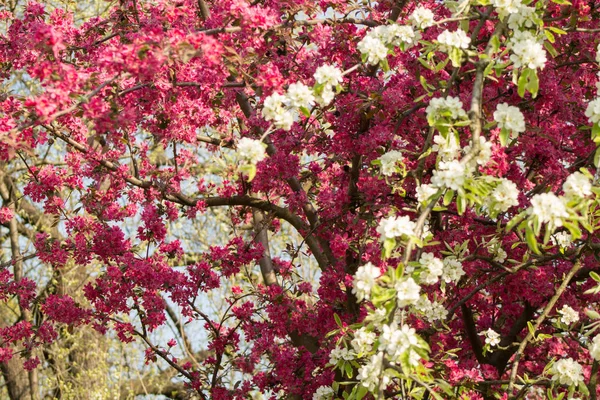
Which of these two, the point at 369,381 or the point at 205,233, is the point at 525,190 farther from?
the point at 205,233

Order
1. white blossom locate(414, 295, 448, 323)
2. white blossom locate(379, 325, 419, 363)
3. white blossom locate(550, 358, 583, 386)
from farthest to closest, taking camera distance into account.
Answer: white blossom locate(414, 295, 448, 323) → white blossom locate(550, 358, 583, 386) → white blossom locate(379, 325, 419, 363)

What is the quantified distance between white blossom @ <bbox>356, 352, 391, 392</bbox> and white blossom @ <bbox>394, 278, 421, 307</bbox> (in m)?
0.23

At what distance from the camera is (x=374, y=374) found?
3295 mm

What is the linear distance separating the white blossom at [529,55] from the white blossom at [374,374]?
1.44m

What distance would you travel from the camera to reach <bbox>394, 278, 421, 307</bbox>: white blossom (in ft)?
10.4

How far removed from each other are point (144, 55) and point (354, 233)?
219cm

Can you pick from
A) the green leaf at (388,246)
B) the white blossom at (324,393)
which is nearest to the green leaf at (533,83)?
the green leaf at (388,246)

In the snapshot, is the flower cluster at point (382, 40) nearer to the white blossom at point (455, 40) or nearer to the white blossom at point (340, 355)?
the white blossom at point (455, 40)

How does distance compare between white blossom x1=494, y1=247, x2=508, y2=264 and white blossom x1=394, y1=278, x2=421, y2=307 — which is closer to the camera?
white blossom x1=394, y1=278, x2=421, y2=307

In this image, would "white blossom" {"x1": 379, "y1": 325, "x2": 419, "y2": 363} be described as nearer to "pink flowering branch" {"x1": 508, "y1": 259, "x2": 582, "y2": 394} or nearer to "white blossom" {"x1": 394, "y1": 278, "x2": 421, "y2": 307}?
"white blossom" {"x1": 394, "y1": 278, "x2": 421, "y2": 307}

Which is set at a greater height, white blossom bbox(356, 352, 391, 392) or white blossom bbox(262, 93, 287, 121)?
white blossom bbox(262, 93, 287, 121)

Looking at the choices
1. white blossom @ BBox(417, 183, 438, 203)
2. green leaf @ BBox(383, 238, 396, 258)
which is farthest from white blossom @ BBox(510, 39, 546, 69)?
green leaf @ BBox(383, 238, 396, 258)

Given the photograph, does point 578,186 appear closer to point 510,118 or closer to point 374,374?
point 510,118

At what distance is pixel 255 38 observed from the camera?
15.6 feet
